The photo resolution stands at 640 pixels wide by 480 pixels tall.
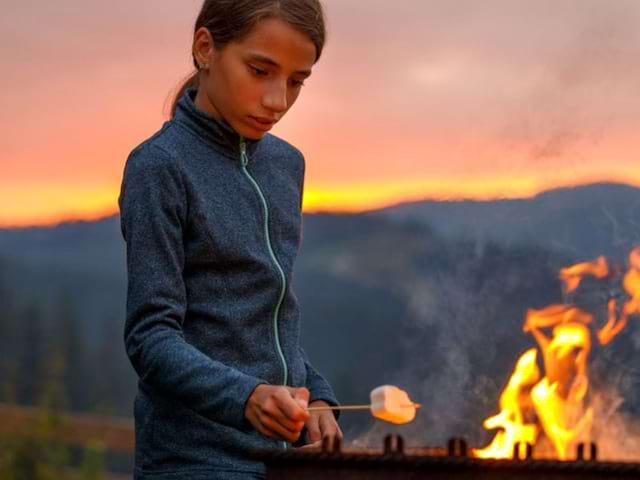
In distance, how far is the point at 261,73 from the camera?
2.54 m

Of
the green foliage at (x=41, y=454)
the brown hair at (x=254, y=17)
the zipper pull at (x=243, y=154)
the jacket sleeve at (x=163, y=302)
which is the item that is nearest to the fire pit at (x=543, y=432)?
the jacket sleeve at (x=163, y=302)

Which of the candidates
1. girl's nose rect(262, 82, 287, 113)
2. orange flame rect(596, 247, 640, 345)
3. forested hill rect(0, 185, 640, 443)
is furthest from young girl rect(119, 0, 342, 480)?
orange flame rect(596, 247, 640, 345)

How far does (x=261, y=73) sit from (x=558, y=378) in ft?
3.52

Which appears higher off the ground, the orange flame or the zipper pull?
the orange flame

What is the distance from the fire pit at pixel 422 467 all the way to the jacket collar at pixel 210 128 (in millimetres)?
683

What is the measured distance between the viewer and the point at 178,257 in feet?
8.08

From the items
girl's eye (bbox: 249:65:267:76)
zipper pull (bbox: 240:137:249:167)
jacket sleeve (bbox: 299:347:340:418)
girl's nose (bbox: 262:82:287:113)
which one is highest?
girl's eye (bbox: 249:65:267:76)

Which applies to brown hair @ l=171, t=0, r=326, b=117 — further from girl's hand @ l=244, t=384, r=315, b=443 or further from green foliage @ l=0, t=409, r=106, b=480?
green foliage @ l=0, t=409, r=106, b=480

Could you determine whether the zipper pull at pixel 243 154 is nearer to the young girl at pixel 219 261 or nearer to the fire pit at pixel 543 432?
the young girl at pixel 219 261

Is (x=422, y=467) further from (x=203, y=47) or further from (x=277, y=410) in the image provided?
(x=203, y=47)

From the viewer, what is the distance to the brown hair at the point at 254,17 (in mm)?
2553

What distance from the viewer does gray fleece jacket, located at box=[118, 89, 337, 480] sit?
93.4 inches

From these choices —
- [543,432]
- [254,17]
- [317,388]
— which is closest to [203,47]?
[254,17]

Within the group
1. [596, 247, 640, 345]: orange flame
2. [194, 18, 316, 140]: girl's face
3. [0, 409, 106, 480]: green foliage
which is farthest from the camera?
[0, 409, 106, 480]: green foliage
